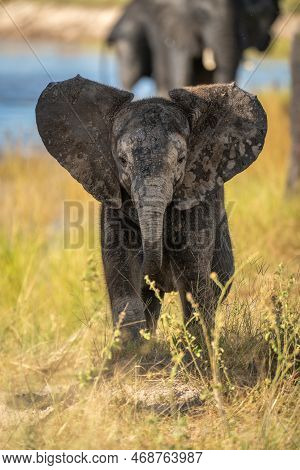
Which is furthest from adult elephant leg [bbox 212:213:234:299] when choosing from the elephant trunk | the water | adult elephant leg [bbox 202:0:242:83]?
the water

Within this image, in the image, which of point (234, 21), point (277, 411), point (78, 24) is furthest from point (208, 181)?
point (78, 24)

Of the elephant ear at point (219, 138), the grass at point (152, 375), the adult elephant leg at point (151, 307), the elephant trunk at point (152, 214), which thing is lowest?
the grass at point (152, 375)

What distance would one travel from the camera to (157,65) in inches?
564

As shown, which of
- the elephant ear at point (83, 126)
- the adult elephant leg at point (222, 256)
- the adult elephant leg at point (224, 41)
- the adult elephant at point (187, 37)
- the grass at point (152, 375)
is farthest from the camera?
the adult elephant at point (187, 37)

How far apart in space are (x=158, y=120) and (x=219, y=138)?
0.59 metres

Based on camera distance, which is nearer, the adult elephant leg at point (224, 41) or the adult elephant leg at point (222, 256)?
the adult elephant leg at point (222, 256)

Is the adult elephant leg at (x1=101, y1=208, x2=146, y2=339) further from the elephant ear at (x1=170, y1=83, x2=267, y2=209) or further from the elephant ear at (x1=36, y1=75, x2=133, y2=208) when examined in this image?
the elephant ear at (x1=170, y1=83, x2=267, y2=209)

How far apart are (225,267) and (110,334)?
0.78m

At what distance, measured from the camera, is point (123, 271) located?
217 inches

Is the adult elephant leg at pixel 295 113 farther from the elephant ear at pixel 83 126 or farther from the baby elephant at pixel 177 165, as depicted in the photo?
the elephant ear at pixel 83 126

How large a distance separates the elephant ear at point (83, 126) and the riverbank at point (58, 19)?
1062 inches

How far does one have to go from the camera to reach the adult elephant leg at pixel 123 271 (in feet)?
17.9

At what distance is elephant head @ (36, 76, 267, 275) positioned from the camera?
17.3 ft

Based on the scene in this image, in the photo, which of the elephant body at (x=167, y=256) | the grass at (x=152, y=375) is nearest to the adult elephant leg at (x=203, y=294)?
the elephant body at (x=167, y=256)
